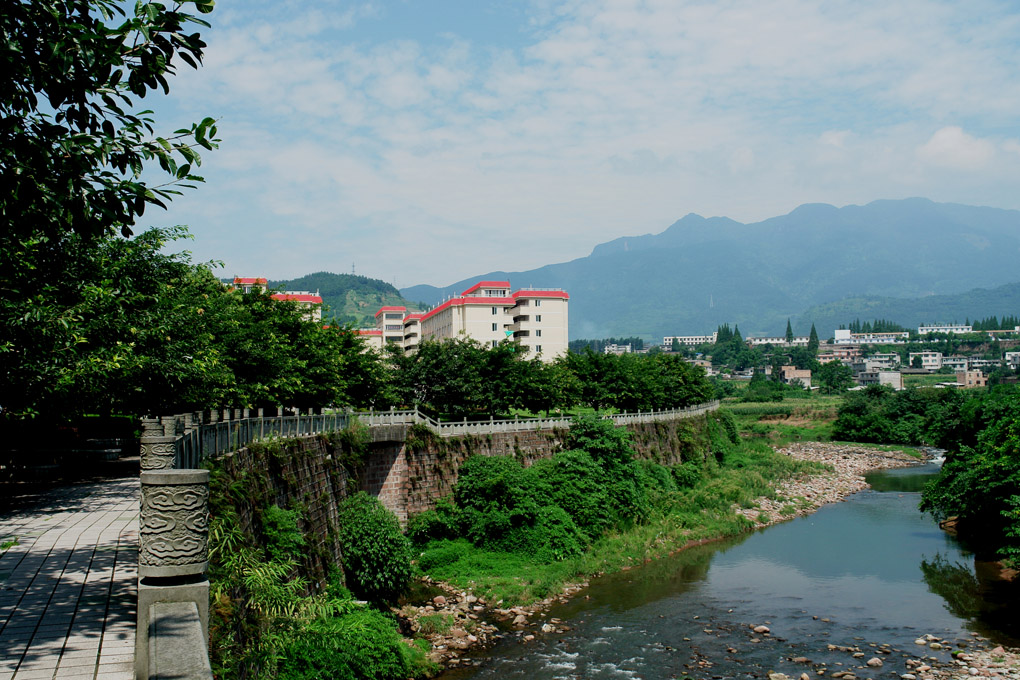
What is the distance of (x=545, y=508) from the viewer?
3581cm

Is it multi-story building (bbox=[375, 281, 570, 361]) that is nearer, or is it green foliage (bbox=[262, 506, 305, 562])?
green foliage (bbox=[262, 506, 305, 562])

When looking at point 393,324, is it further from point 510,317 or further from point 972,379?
point 972,379

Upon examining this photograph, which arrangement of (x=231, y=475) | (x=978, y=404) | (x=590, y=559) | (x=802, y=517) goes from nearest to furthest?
(x=231, y=475) → (x=590, y=559) → (x=978, y=404) → (x=802, y=517)

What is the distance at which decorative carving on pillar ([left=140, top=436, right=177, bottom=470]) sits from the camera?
9.56m

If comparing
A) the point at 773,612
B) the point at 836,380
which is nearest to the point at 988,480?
the point at 773,612

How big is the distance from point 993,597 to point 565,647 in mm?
17118

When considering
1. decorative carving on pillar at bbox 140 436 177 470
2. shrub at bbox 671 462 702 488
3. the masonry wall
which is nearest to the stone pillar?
decorative carving on pillar at bbox 140 436 177 470

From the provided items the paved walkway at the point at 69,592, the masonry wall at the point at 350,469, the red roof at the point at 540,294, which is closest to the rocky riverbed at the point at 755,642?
the masonry wall at the point at 350,469

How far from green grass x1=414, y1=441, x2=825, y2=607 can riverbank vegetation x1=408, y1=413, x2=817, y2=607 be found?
53mm

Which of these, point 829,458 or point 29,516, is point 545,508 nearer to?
point 29,516

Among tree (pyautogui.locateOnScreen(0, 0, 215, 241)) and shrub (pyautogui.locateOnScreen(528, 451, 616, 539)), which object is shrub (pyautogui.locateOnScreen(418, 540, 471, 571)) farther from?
tree (pyautogui.locateOnScreen(0, 0, 215, 241))

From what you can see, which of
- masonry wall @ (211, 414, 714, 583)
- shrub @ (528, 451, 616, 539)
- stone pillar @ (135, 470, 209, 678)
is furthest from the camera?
shrub @ (528, 451, 616, 539)

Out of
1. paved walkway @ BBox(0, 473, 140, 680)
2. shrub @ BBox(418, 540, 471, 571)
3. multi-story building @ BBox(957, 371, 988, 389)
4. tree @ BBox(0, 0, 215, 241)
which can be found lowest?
shrub @ BBox(418, 540, 471, 571)

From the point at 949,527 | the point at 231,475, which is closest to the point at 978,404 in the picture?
the point at 949,527
